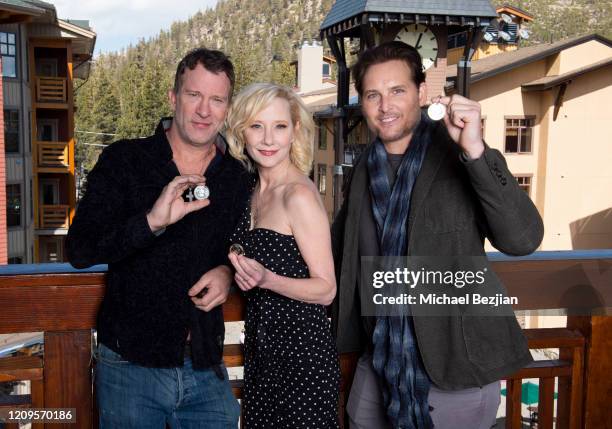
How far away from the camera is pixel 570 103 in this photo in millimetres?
22297

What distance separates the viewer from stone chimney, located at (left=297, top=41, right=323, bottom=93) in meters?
40.5

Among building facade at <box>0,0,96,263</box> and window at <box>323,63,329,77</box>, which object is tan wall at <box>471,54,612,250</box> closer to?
building facade at <box>0,0,96,263</box>

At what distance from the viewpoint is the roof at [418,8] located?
1670cm

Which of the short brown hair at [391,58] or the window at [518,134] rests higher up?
the window at [518,134]

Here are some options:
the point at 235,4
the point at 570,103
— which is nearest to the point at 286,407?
the point at 570,103

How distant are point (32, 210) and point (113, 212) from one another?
22850 mm

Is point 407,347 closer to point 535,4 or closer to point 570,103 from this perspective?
point 570,103

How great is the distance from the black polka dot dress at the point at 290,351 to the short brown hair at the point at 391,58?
2.13ft

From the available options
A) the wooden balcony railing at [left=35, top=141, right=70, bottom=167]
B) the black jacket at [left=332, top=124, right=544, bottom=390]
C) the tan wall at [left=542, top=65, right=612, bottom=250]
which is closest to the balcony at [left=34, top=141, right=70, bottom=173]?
the wooden balcony railing at [left=35, top=141, right=70, bottom=167]

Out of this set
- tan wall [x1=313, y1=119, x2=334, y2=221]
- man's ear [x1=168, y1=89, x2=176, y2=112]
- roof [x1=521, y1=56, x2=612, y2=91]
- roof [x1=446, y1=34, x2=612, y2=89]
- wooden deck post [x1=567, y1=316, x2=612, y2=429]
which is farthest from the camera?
tan wall [x1=313, y1=119, x2=334, y2=221]

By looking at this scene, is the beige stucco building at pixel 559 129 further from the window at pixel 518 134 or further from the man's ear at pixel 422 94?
the man's ear at pixel 422 94

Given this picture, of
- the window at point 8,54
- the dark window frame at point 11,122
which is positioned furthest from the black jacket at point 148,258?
the window at point 8,54

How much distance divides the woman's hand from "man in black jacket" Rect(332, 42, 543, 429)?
1.29 ft

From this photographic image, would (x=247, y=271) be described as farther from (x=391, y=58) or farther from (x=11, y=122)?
(x=11, y=122)
